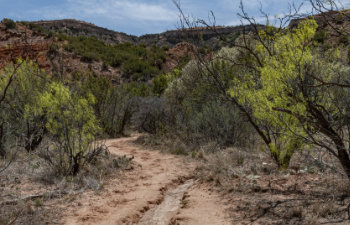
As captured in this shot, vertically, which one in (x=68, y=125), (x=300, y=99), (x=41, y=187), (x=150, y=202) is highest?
(x=300, y=99)

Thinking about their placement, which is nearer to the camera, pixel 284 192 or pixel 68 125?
pixel 284 192

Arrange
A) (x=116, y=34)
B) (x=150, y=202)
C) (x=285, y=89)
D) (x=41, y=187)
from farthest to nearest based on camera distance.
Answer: (x=116, y=34) < (x=41, y=187) < (x=150, y=202) < (x=285, y=89)

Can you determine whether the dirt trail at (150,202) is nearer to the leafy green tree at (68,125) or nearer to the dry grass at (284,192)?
the dry grass at (284,192)

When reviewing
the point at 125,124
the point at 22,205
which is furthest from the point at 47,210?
the point at 125,124

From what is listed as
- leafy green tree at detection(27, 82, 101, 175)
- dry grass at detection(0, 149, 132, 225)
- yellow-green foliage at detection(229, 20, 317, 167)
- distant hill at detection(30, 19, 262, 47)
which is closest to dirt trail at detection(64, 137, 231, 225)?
dry grass at detection(0, 149, 132, 225)

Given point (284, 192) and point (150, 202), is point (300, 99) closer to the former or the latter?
point (284, 192)

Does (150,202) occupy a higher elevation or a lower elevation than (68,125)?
lower

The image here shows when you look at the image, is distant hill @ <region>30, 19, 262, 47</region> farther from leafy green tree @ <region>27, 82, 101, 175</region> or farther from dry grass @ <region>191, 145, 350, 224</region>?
dry grass @ <region>191, 145, 350, 224</region>

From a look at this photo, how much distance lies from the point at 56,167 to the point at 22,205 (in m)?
1.67

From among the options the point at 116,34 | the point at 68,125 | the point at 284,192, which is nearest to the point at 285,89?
the point at 284,192

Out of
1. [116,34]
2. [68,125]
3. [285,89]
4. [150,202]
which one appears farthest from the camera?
[116,34]

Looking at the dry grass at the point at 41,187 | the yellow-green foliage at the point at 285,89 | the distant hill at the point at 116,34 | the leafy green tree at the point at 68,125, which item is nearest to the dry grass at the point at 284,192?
the yellow-green foliage at the point at 285,89

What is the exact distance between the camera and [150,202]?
482 centimetres

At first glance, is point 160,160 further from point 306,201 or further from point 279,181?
point 306,201
